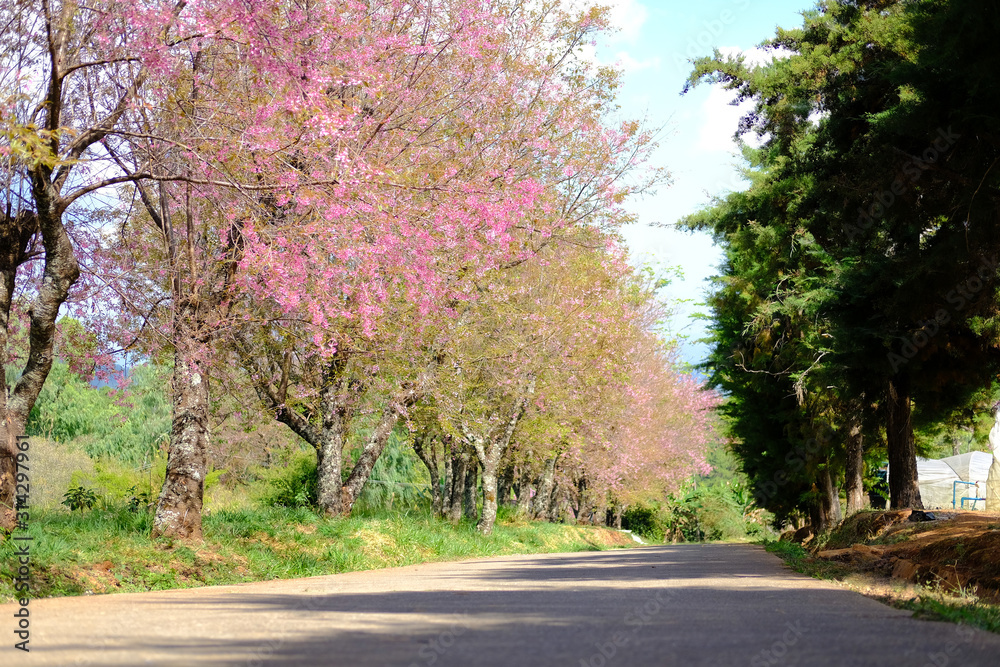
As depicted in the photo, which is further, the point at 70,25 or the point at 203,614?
the point at 70,25

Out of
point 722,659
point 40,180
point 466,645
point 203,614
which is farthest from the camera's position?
point 40,180

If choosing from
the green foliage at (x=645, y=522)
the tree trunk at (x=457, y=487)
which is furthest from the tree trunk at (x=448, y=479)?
the green foliage at (x=645, y=522)

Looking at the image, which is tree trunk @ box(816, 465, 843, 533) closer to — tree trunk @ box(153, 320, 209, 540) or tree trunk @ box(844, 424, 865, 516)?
tree trunk @ box(844, 424, 865, 516)

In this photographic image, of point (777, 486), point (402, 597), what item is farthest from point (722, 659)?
point (777, 486)

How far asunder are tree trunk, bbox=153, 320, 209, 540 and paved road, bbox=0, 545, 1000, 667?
159 inches

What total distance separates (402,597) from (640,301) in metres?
28.7

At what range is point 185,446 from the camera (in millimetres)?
14234

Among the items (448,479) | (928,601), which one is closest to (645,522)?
(448,479)

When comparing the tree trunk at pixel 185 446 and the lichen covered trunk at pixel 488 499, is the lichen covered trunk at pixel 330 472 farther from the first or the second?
the lichen covered trunk at pixel 488 499

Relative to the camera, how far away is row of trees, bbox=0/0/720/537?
11539mm

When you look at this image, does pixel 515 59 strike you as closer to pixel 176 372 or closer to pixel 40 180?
pixel 176 372

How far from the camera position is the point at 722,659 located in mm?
4840

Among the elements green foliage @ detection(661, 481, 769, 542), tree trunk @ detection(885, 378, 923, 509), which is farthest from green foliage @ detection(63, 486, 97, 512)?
green foliage @ detection(661, 481, 769, 542)

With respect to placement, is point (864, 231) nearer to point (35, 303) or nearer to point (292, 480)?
point (35, 303)
